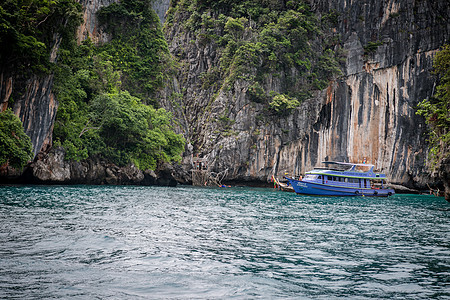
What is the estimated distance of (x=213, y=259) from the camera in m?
7.92

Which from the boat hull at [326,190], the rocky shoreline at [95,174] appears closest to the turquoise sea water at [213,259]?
the rocky shoreline at [95,174]

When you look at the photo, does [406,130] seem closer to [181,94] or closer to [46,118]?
[181,94]

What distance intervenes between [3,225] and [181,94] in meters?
47.0

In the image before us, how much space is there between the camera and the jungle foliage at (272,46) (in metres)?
52.7

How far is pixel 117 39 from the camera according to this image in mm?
51406

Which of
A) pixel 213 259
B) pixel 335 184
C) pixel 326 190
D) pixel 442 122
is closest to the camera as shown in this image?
pixel 213 259

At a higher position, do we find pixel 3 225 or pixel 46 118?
pixel 46 118

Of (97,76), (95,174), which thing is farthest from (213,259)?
(97,76)

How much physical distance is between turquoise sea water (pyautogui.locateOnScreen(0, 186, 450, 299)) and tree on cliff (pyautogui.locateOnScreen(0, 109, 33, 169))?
11.1 m

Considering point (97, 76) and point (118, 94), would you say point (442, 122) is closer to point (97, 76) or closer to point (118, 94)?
point (118, 94)

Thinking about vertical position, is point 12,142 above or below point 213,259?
above

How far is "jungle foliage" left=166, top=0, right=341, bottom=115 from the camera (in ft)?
173

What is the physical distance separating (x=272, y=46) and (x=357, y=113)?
50.6 feet

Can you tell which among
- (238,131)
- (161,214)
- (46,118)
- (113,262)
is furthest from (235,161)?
(113,262)
